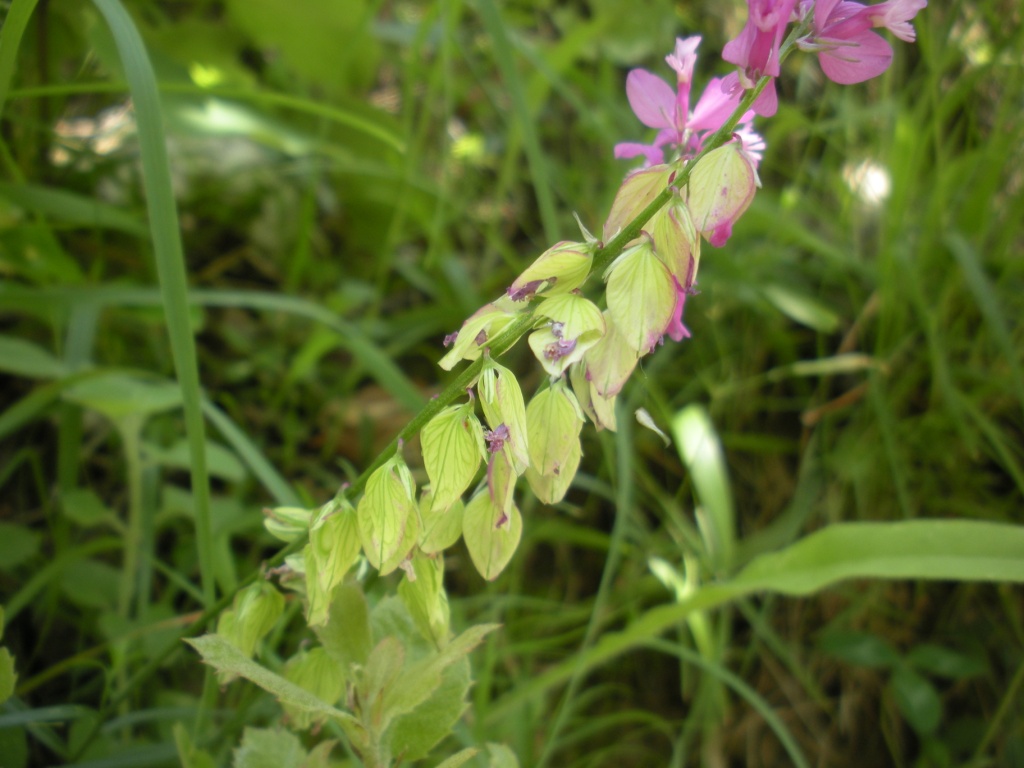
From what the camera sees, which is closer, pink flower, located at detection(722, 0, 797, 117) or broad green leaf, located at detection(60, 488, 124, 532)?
pink flower, located at detection(722, 0, 797, 117)

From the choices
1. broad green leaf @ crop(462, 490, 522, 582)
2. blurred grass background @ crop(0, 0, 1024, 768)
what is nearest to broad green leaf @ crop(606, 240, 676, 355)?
broad green leaf @ crop(462, 490, 522, 582)

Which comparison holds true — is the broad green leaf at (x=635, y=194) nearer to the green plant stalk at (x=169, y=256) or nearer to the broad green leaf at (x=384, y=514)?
the broad green leaf at (x=384, y=514)

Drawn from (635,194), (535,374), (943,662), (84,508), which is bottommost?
(943,662)

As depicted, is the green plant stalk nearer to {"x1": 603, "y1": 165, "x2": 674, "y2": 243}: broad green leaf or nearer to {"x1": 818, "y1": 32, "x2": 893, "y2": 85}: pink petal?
{"x1": 603, "y1": 165, "x2": 674, "y2": 243}: broad green leaf

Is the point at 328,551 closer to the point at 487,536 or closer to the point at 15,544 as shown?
the point at 487,536

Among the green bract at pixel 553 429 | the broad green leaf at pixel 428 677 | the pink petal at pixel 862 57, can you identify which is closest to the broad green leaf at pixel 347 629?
the broad green leaf at pixel 428 677

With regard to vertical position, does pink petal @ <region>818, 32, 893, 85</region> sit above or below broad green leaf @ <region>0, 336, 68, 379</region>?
below

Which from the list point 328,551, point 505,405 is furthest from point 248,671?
point 505,405
